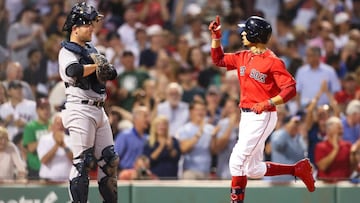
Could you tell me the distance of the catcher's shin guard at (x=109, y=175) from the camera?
34.6 ft

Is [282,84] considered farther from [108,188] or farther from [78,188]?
[78,188]

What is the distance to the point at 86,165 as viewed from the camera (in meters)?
10.4

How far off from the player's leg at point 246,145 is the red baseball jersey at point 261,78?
155 millimetres

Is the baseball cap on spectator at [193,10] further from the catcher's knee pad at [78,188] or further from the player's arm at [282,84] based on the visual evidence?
the catcher's knee pad at [78,188]

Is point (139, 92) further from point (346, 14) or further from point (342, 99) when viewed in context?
point (346, 14)

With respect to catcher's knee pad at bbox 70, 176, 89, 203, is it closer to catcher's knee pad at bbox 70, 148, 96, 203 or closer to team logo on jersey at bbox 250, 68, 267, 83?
catcher's knee pad at bbox 70, 148, 96, 203

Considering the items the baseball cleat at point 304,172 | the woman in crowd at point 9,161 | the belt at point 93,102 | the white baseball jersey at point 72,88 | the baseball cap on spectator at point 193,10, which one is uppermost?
the baseball cap on spectator at point 193,10

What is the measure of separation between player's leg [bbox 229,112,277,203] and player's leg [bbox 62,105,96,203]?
1335 mm

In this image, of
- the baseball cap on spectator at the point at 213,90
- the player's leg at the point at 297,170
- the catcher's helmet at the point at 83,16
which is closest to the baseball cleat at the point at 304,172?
the player's leg at the point at 297,170

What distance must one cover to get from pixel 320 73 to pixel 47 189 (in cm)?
541

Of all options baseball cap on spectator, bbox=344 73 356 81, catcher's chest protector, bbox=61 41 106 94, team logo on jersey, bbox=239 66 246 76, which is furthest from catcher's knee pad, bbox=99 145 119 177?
baseball cap on spectator, bbox=344 73 356 81

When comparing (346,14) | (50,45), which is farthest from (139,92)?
(346,14)

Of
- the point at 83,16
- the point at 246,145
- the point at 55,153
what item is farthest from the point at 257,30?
the point at 55,153

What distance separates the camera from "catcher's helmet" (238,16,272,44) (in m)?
10.6
